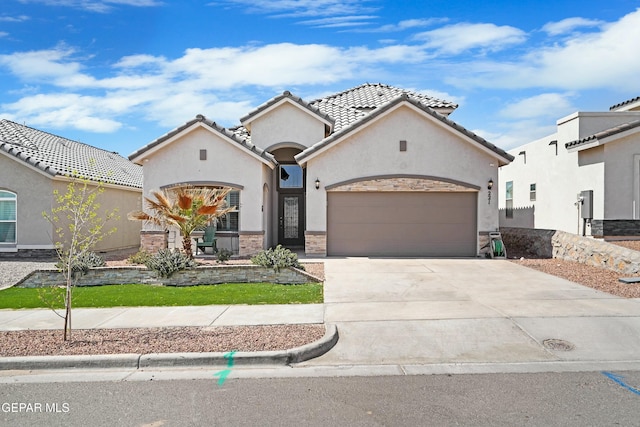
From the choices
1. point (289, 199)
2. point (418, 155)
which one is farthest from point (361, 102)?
point (418, 155)

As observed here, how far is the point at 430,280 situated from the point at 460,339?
16.3 ft

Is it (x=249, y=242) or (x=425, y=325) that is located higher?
(x=249, y=242)

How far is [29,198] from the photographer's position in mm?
17359

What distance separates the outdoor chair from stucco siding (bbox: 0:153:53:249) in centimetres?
549

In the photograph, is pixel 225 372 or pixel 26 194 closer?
pixel 225 372

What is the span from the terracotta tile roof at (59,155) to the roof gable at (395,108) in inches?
285

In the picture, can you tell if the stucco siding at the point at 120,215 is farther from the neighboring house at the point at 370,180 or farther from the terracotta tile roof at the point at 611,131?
the terracotta tile roof at the point at 611,131

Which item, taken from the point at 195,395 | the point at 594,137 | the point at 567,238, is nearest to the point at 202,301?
the point at 195,395

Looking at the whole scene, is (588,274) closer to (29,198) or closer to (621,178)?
(621,178)

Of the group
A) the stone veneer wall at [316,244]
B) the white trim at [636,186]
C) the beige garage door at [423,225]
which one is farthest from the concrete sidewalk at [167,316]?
the white trim at [636,186]

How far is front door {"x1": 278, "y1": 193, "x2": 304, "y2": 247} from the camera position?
66.7 feet

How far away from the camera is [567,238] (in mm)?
15328

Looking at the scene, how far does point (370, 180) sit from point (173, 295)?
8.56m

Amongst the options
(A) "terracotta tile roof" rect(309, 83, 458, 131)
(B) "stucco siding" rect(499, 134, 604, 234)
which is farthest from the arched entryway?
(B) "stucco siding" rect(499, 134, 604, 234)
